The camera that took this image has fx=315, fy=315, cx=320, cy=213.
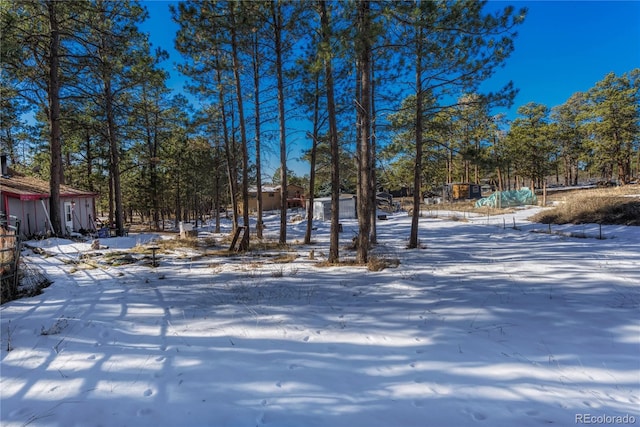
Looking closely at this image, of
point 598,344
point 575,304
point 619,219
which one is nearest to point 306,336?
point 598,344

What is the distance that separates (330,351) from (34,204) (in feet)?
61.2

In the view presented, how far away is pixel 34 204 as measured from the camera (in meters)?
15.4

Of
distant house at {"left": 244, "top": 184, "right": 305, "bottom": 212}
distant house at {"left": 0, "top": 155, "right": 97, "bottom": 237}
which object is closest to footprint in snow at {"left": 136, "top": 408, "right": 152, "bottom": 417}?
distant house at {"left": 0, "top": 155, "right": 97, "bottom": 237}

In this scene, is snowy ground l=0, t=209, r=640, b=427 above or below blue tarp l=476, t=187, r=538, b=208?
below

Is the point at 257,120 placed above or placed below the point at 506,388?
above

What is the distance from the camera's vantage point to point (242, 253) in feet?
33.8

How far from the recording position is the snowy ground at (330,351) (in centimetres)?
234

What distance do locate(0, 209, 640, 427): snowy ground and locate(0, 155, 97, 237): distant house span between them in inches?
471

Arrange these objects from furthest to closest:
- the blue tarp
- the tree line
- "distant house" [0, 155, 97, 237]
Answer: the blue tarp
"distant house" [0, 155, 97, 237]
the tree line

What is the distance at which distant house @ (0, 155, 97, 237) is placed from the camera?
14.0 meters

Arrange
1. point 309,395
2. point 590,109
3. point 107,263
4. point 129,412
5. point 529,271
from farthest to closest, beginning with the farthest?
point 590,109 → point 107,263 → point 529,271 → point 309,395 → point 129,412

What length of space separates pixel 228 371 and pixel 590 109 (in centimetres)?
4566

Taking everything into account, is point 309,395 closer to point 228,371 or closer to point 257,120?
point 228,371

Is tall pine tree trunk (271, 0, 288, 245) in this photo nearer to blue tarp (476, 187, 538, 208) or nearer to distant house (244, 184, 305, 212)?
blue tarp (476, 187, 538, 208)
